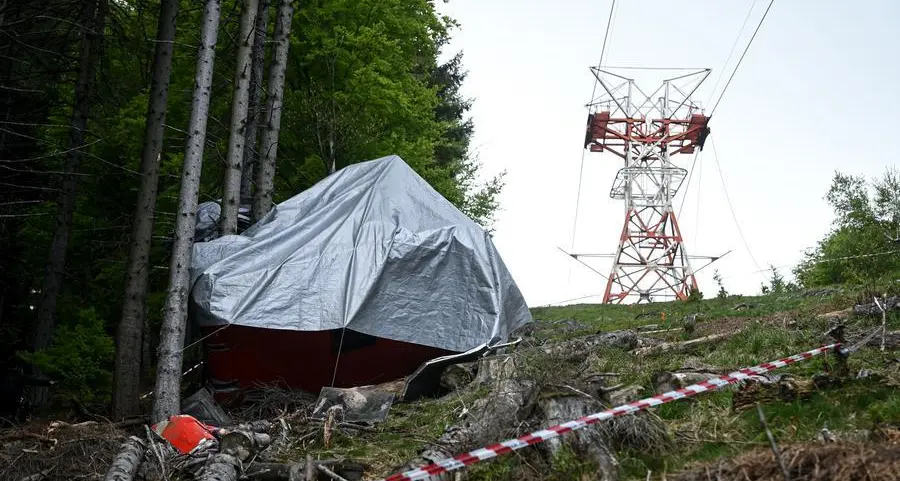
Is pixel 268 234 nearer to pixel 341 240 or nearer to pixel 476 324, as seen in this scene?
pixel 341 240

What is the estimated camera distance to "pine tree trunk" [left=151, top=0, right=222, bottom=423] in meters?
9.36

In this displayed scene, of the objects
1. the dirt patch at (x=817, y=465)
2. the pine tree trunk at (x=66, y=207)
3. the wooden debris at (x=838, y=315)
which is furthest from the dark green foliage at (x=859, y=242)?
the pine tree trunk at (x=66, y=207)

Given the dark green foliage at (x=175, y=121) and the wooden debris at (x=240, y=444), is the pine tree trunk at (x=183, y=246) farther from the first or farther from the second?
the dark green foliage at (x=175, y=121)

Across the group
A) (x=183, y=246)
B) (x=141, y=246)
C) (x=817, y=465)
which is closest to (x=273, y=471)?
(x=817, y=465)

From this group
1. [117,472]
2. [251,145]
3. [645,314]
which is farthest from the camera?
[645,314]

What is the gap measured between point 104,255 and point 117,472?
12.3 metres

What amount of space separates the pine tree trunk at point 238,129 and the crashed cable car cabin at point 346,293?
640 mm

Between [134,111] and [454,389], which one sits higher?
[134,111]

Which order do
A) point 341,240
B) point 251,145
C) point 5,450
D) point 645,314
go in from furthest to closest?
point 645,314 → point 251,145 → point 341,240 → point 5,450

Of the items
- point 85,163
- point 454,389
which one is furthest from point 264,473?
point 85,163

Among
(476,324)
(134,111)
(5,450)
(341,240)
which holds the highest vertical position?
(134,111)

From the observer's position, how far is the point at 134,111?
635 inches

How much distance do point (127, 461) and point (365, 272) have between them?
4319 millimetres

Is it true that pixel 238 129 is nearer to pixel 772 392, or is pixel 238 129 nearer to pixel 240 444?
pixel 240 444
